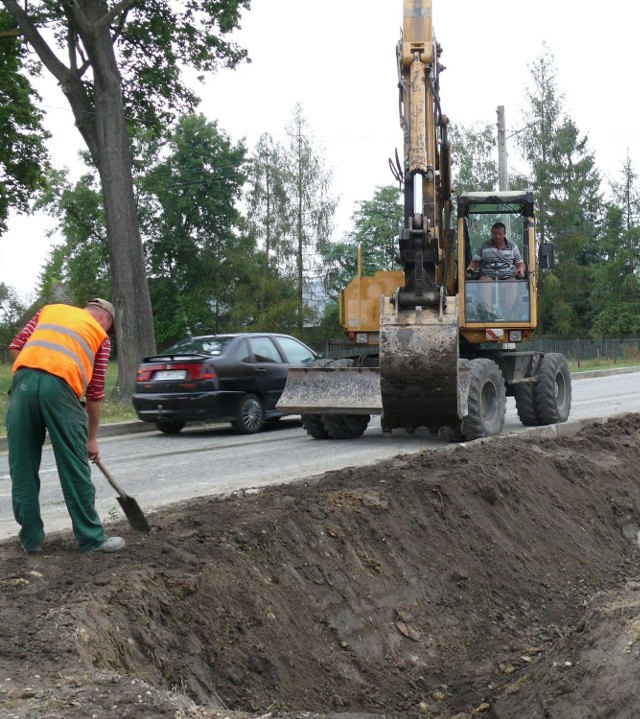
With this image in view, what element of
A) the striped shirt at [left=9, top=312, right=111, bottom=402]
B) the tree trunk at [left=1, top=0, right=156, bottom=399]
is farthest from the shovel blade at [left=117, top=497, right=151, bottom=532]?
the tree trunk at [left=1, top=0, right=156, bottom=399]

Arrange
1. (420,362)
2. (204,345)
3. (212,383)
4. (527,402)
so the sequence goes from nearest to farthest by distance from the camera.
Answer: (420,362) → (212,383) → (527,402) → (204,345)

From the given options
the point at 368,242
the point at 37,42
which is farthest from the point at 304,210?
the point at 37,42

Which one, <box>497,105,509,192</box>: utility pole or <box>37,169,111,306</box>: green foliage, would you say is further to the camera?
<box>37,169,111,306</box>: green foliage

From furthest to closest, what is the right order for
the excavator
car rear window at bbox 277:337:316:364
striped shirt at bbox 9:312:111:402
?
car rear window at bbox 277:337:316:364 → the excavator → striped shirt at bbox 9:312:111:402

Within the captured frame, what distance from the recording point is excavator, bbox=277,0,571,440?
30.2 feet

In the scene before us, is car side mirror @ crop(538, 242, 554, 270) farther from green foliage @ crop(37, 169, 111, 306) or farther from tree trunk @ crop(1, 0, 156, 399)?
green foliage @ crop(37, 169, 111, 306)

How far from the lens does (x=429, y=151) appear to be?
11.0 metres

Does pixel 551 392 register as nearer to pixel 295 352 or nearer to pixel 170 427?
pixel 295 352

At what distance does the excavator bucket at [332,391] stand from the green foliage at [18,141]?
1548 cm

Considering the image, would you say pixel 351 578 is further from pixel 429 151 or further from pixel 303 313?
pixel 303 313

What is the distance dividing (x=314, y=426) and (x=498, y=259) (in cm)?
343

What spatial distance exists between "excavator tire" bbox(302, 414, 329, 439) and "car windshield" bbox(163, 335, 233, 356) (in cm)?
213

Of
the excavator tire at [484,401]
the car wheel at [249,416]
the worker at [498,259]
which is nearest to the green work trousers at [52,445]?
the excavator tire at [484,401]

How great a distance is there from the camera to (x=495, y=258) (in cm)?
1308
